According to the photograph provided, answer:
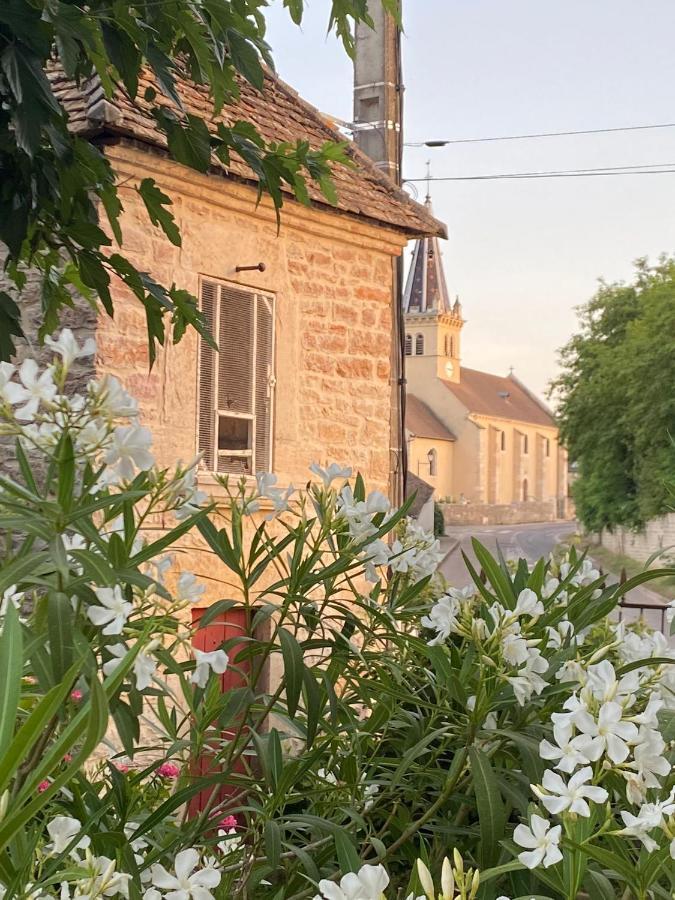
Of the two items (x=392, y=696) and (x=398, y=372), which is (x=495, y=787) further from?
(x=398, y=372)

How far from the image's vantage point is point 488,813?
53.7 inches

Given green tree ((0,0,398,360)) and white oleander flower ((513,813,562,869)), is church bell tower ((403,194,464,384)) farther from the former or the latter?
white oleander flower ((513,813,562,869))

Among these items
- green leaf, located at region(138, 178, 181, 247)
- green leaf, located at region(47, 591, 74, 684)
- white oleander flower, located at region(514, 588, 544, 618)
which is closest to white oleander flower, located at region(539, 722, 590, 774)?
white oleander flower, located at region(514, 588, 544, 618)

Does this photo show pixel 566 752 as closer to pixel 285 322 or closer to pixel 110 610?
pixel 110 610

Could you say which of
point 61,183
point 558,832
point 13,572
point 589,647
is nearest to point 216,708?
point 13,572

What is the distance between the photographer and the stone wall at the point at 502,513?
2623 inches

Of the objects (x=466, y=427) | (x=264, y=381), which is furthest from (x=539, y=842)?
(x=466, y=427)

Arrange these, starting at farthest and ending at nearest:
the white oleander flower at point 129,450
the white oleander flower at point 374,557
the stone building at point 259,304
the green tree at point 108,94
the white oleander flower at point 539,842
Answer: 1. the stone building at point 259,304
2. the green tree at point 108,94
3. the white oleander flower at point 374,557
4. the white oleander flower at point 129,450
5. the white oleander flower at point 539,842

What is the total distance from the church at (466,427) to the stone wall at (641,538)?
2328 cm

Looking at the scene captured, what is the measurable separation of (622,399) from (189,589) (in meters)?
40.1

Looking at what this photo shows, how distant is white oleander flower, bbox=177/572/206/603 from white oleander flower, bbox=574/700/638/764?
0.49 m

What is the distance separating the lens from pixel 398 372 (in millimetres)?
9078

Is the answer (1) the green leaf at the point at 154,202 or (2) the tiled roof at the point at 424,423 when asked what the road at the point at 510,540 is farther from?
(1) the green leaf at the point at 154,202

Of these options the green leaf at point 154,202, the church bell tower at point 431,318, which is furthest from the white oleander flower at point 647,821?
the church bell tower at point 431,318
